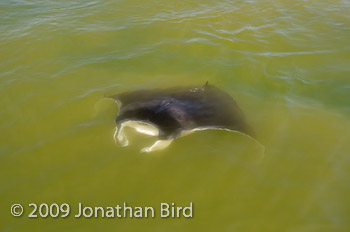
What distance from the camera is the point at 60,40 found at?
34.1 feet

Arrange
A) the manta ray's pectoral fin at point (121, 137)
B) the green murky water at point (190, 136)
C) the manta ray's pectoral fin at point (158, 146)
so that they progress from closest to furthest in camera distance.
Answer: the green murky water at point (190, 136)
the manta ray's pectoral fin at point (158, 146)
the manta ray's pectoral fin at point (121, 137)

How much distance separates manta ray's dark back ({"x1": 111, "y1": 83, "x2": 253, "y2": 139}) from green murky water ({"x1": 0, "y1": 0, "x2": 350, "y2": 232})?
0.40m

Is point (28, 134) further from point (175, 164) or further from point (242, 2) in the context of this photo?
point (242, 2)

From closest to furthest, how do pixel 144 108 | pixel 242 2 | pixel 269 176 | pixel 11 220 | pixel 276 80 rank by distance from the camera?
pixel 11 220 → pixel 269 176 → pixel 144 108 → pixel 276 80 → pixel 242 2

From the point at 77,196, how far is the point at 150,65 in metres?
5.25

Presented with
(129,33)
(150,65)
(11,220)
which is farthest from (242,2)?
(11,220)

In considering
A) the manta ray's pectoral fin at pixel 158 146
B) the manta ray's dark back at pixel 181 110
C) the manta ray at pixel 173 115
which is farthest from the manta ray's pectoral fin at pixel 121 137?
the manta ray's pectoral fin at pixel 158 146

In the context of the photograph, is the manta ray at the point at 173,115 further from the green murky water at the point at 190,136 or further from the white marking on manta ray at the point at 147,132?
the green murky water at the point at 190,136

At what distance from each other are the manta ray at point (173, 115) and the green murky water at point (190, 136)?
33 cm

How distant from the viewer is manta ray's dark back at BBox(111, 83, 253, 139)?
20.1ft

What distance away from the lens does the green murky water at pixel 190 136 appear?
511 centimetres

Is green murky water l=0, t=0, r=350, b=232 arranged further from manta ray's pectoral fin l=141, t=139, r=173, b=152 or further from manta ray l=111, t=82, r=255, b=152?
manta ray l=111, t=82, r=255, b=152

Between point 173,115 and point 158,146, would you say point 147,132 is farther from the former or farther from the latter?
point 173,115

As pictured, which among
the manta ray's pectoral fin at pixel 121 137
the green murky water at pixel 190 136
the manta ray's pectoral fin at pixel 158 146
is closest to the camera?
the green murky water at pixel 190 136
